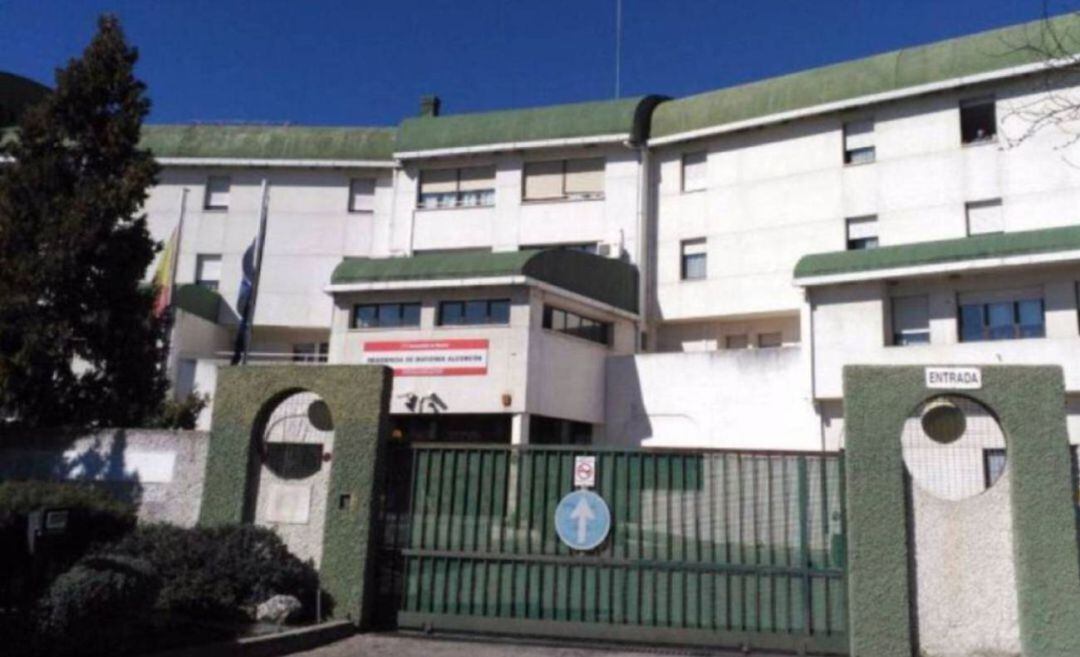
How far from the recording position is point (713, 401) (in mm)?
25438

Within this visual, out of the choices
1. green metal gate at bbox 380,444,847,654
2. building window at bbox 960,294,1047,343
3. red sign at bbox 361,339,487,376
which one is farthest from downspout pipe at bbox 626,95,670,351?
green metal gate at bbox 380,444,847,654

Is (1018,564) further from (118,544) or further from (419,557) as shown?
(118,544)

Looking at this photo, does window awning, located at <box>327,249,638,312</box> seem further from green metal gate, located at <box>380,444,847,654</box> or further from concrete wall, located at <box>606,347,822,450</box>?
green metal gate, located at <box>380,444,847,654</box>

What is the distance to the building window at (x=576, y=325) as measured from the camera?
989 inches

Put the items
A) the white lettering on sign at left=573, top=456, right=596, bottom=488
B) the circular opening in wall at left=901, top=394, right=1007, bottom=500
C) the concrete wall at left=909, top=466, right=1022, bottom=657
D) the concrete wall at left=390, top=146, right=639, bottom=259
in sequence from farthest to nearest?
the concrete wall at left=390, top=146, right=639, bottom=259, the white lettering on sign at left=573, top=456, right=596, bottom=488, the circular opening in wall at left=901, top=394, right=1007, bottom=500, the concrete wall at left=909, top=466, right=1022, bottom=657

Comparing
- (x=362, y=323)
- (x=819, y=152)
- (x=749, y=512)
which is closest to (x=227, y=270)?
(x=362, y=323)

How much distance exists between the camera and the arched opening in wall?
35.4 feet

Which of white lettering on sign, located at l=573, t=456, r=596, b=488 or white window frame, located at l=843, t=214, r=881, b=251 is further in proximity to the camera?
white window frame, located at l=843, t=214, r=881, b=251

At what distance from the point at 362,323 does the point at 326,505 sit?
49.9 feet

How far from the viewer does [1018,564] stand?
8820 mm

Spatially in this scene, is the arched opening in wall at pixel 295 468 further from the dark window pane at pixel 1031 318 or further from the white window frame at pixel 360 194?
the white window frame at pixel 360 194

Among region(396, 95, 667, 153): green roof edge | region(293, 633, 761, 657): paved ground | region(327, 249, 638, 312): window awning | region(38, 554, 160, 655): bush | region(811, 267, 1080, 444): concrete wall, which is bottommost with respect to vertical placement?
region(293, 633, 761, 657): paved ground

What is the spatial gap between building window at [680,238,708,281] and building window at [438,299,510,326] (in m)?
7.30

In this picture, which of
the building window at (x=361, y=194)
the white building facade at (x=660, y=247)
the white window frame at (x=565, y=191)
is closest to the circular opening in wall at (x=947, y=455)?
the white building facade at (x=660, y=247)
